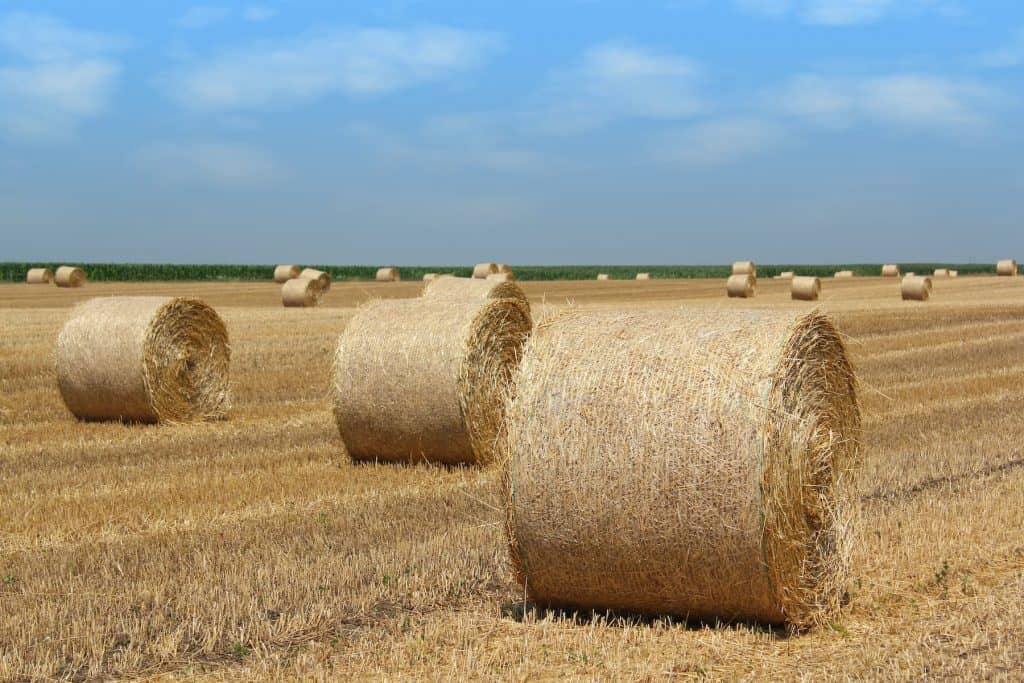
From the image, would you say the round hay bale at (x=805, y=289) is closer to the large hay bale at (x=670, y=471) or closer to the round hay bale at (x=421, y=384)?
the round hay bale at (x=421, y=384)

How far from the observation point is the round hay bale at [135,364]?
1326 centimetres

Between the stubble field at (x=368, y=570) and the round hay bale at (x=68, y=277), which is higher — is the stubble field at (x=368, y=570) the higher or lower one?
the lower one

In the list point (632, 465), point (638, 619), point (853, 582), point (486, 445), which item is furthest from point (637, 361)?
point (486, 445)

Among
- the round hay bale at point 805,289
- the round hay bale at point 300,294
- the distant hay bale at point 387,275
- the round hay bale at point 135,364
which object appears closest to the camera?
the round hay bale at point 135,364

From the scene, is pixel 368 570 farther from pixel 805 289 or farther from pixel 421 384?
pixel 805 289

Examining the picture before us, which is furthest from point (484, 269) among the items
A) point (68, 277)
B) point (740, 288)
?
point (68, 277)

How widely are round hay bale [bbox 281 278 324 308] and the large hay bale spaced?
2497cm

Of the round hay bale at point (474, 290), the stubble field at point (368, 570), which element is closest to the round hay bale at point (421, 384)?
the stubble field at point (368, 570)

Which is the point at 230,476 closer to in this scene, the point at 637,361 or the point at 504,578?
the point at 504,578

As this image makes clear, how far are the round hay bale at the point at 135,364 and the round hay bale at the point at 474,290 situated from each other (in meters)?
4.81

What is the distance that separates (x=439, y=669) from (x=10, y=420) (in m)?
9.76

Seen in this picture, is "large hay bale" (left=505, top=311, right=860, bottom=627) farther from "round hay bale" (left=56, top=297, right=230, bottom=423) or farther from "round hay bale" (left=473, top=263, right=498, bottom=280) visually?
"round hay bale" (left=473, top=263, right=498, bottom=280)

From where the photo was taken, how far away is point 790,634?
591 centimetres

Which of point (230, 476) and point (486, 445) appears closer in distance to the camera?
point (230, 476)
